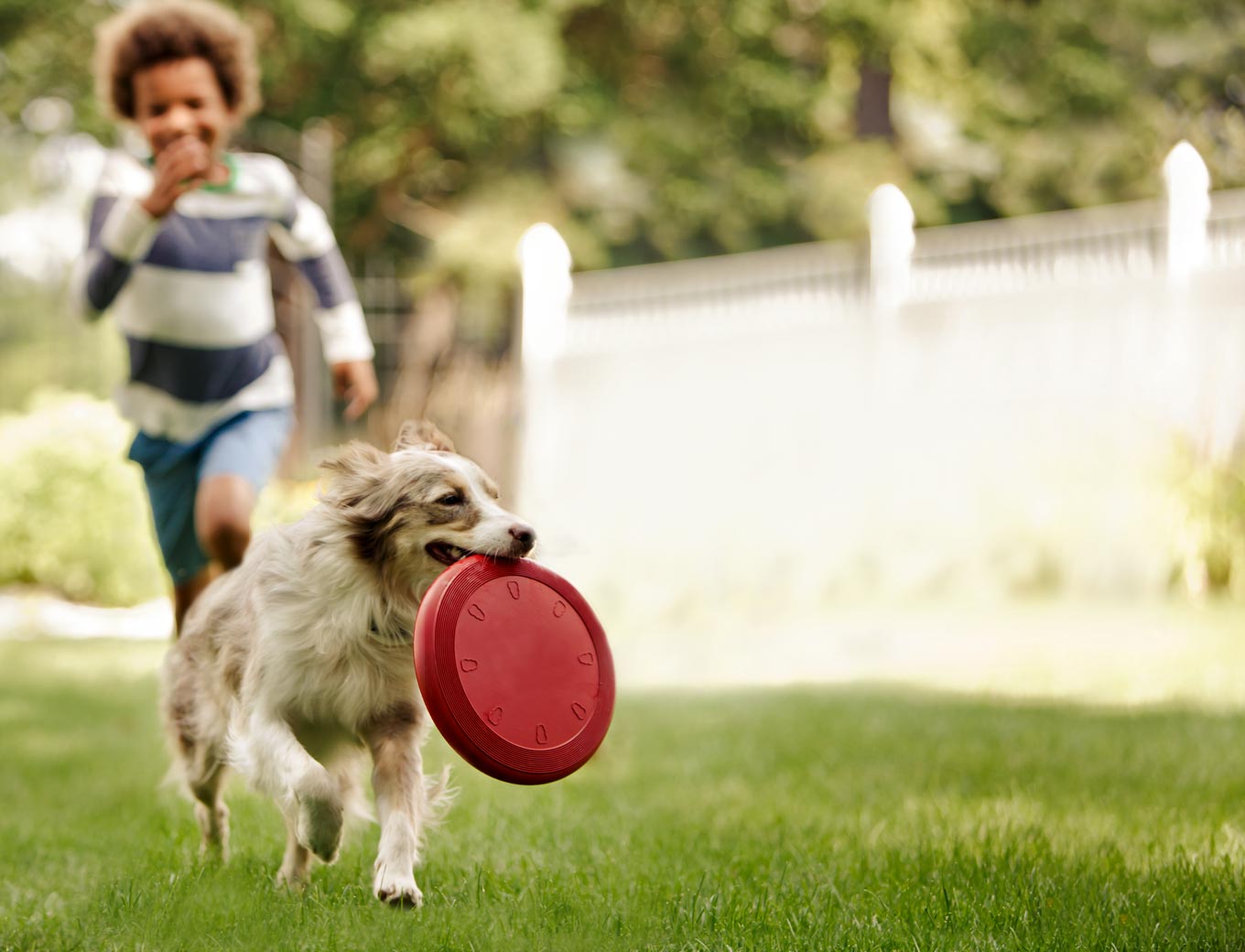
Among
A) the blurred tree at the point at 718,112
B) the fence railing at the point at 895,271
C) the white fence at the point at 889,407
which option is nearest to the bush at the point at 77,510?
the white fence at the point at 889,407

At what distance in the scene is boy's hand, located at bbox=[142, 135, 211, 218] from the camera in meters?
4.06

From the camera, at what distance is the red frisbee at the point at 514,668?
2.98 metres

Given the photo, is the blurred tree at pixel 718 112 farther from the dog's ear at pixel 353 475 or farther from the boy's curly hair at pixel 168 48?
the dog's ear at pixel 353 475

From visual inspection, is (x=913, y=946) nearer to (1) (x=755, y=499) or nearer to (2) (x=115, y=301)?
(2) (x=115, y=301)

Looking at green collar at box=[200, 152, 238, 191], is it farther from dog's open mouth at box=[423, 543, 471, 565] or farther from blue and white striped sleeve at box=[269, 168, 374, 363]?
dog's open mouth at box=[423, 543, 471, 565]

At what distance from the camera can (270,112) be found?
1767 centimetres

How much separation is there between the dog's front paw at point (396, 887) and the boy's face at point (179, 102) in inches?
105

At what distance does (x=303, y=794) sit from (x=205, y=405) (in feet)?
6.71

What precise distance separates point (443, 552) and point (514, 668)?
321mm

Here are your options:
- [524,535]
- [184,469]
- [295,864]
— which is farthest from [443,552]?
[184,469]

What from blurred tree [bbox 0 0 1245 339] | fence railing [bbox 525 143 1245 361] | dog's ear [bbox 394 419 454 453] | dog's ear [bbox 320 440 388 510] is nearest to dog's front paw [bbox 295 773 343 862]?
dog's ear [bbox 320 440 388 510]

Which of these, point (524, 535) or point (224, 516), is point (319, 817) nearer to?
point (524, 535)

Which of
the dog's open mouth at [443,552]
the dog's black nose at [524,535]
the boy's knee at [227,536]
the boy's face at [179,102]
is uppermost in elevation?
the boy's face at [179,102]

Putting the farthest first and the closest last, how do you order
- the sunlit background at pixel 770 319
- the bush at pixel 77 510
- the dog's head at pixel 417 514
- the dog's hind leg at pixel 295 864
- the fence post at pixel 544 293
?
the fence post at pixel 544 293 < the bush at pixel 77 510 < the sunlit background at pixel 770 319 < the dog's hind leg at pixel 295 864 < the dog's head at pixel 417 514
